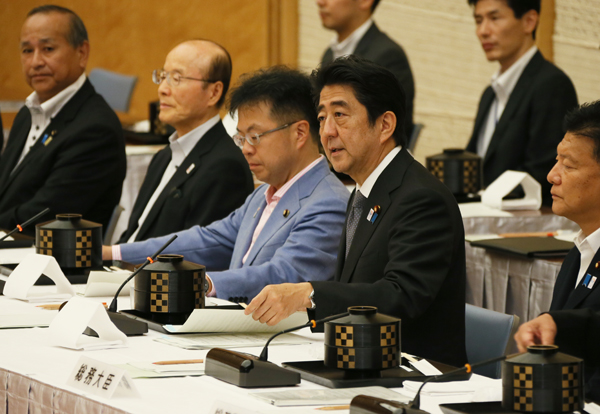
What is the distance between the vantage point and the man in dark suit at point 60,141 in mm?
4035

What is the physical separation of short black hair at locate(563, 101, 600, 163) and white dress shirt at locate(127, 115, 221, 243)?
1.70 m

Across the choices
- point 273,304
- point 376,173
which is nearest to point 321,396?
point 273,304

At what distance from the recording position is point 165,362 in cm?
183

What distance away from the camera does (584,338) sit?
1952mm

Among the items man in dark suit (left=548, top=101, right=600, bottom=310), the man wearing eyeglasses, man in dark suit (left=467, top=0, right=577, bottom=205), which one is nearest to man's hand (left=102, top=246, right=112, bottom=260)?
the man wearing eyeglasses

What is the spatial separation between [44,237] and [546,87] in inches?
103

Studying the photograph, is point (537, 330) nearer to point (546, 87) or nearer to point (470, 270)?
point (470, 270)

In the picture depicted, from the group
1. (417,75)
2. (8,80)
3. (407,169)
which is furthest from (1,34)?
(407,169)

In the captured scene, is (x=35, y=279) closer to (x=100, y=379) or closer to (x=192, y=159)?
(x=100, y=379)

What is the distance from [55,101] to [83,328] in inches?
96.6

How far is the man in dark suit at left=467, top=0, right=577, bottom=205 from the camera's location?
4469mm

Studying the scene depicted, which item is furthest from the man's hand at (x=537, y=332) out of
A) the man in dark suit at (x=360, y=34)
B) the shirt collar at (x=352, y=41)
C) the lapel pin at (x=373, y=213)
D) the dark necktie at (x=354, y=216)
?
the shirt collar at (x=352, y=41)

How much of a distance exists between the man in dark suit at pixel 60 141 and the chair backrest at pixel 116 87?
323 cm

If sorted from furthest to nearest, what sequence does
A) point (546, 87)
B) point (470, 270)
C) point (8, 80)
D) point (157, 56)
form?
point (8, 80), point (157, 56), point (546, 87), point (470, 270)
